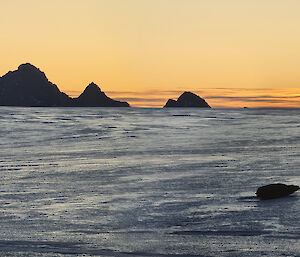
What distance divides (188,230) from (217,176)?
13.1 metres

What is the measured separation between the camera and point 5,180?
29.2m

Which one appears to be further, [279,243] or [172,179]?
[172,179]

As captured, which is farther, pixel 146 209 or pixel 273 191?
pixel 273 191

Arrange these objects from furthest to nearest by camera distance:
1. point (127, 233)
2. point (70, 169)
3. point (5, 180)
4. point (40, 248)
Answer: point (70, 169) → point (5, 180) → point (127, 233) → point (40, 248)

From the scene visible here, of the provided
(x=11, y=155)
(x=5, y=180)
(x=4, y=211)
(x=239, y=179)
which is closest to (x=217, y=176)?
(x=239, y=179)

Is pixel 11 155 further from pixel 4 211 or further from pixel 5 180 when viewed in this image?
pixel 4 211

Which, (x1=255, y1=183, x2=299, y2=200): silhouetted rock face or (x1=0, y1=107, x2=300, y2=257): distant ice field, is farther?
(x1=255, y1=183, x2=299, y2=200): silhouetted rock face

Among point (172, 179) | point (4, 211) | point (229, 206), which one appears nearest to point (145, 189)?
point (172, 179)

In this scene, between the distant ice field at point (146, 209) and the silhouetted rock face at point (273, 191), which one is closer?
the distant ice field at point (146, 209)

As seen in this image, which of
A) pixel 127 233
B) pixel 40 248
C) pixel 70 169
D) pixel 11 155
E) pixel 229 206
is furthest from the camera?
pixel 11 155

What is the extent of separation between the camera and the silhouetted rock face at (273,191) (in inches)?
917

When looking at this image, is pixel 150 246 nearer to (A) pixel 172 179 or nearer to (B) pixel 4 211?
(B) pixel 4 211

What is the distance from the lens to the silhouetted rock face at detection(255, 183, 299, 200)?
23.3 m

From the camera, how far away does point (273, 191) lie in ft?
77.0
